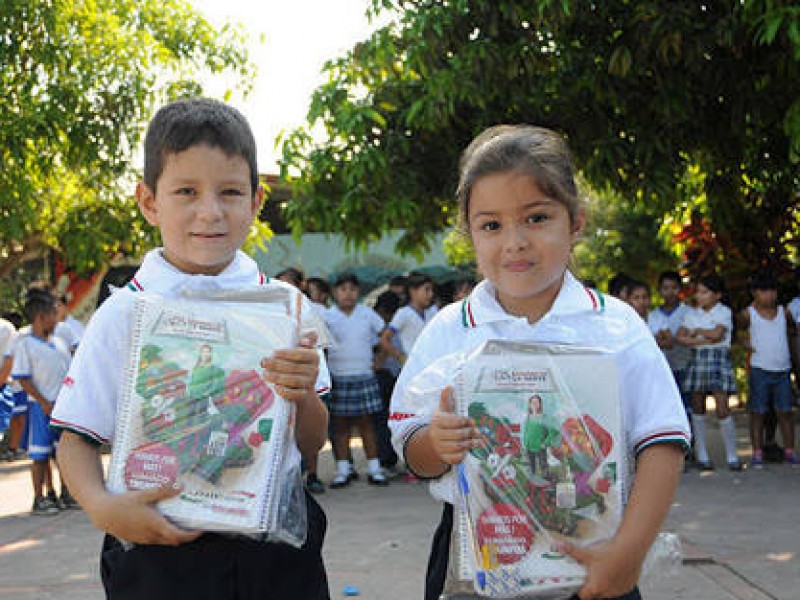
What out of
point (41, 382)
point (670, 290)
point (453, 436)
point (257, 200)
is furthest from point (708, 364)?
point (453, 436)

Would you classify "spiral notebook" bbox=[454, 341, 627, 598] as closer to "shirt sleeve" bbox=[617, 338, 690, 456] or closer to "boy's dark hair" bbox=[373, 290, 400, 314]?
"shirt sleeve" bbox=[617, 338, 690, 456]

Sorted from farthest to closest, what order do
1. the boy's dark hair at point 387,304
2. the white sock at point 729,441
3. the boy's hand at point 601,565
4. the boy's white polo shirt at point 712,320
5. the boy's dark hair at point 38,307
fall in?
the boy's dark hair at point 387,304
the boy's white polo shirt at point 712,320
the white sock at point 729,441
the boy's dark hair at point 38,307
the boy's hand at point 601,565

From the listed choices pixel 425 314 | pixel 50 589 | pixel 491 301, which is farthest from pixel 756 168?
pixel 491 301

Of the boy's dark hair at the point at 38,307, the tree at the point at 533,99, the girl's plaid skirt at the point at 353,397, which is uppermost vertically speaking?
the tree at the point at 533,99

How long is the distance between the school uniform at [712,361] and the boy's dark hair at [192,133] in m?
6.31

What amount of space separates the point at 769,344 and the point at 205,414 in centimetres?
666

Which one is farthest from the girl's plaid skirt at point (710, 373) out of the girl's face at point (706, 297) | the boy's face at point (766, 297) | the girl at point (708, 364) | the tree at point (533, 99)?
the tree at point (533, 99)

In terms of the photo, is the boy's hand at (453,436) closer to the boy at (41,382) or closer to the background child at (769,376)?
the boy at (41,382)

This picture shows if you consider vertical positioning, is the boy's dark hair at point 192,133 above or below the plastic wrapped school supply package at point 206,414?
above

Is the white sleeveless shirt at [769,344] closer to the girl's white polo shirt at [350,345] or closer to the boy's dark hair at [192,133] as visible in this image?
the girl's white polo shirt at [350,345]

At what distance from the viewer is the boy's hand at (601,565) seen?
1711mm

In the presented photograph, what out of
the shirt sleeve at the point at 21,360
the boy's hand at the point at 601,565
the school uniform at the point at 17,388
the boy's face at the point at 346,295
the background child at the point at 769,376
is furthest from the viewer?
the boy's face at the point at 346,295

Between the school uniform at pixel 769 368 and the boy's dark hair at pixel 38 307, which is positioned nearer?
the boy's dark hair at pixel 38 307

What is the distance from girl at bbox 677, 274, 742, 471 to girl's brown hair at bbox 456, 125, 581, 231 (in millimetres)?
6045
